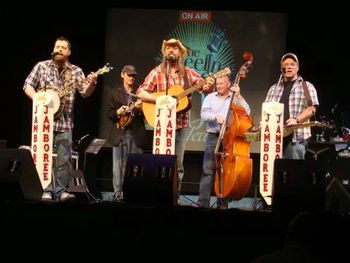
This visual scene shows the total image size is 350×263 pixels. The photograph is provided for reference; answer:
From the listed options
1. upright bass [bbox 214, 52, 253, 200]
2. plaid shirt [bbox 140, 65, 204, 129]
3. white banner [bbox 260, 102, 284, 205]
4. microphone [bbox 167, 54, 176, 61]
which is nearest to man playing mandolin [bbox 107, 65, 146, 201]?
plaid shirt [bbox 140, 65, 204, 129]

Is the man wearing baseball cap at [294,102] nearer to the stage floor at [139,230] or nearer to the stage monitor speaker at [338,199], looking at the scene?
the stage monitor speaker at [338,199]

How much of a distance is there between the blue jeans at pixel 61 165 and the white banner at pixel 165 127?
3.34 ft

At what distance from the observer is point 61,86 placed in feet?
21.8

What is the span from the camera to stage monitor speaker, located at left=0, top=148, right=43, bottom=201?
14.1ft

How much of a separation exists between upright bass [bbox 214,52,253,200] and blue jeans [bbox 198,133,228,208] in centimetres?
9

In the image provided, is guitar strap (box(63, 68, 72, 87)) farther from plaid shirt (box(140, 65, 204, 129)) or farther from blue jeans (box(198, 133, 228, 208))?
blue jeans (box(198, 133, 228, 208))

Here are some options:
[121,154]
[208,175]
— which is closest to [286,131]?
[208,175]

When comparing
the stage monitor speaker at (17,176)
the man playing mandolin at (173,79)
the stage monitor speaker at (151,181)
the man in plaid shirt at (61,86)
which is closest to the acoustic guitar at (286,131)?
the man playing mandolin at (173,79)

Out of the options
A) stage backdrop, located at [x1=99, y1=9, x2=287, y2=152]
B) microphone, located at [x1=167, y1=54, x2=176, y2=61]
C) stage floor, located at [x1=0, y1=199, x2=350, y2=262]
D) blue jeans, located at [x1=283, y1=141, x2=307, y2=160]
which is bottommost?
stage floor, located at [x1=0, y1=199, x2=350, y2=262]

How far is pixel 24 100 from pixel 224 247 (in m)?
6.35

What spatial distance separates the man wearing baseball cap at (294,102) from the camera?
6.57 metres

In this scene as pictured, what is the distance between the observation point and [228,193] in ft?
21.0

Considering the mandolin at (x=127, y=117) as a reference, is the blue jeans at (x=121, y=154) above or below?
below

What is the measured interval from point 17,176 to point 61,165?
84.8 inches
